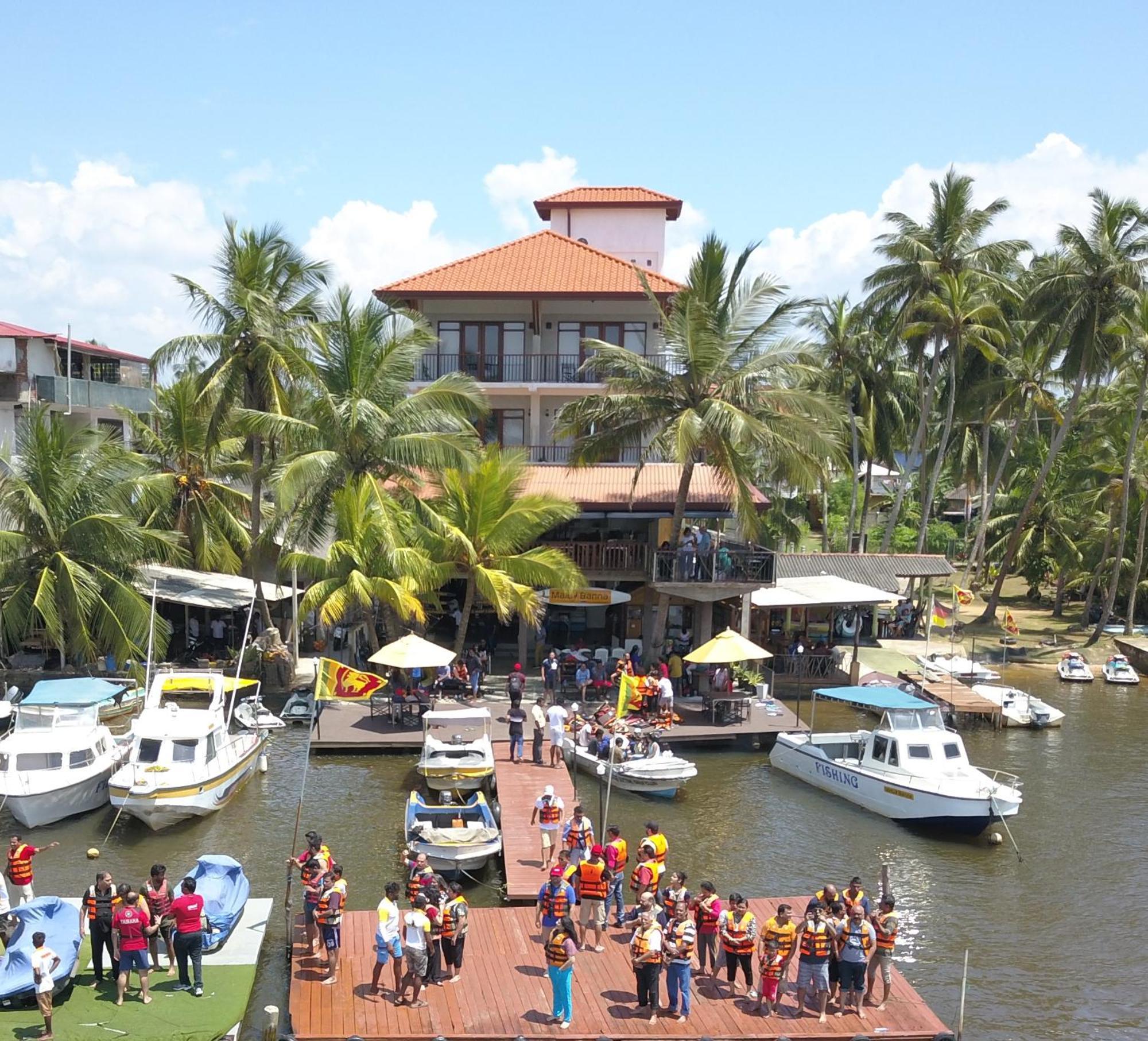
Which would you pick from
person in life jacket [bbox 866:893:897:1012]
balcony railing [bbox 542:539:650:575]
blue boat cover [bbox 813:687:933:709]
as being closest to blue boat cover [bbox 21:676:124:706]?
balcony railing [bbox 542:539:650:575]

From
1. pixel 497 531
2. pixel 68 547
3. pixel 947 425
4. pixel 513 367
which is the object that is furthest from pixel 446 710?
pixel 947 425

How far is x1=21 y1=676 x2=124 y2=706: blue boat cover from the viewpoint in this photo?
83.3 feet

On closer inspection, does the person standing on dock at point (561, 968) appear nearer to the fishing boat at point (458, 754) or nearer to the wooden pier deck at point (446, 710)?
the fishing boat at point (458, 754)

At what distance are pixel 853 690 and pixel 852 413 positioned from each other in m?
26.0

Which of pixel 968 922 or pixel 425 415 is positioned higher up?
pixel 425 415

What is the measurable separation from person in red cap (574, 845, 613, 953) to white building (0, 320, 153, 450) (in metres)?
25.4

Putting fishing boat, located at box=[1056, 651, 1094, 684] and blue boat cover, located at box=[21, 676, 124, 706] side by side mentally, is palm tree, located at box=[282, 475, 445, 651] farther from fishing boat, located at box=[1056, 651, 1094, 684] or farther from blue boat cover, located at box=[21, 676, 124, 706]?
fishing boat, located at box=[1056, 651, 1094, 684]

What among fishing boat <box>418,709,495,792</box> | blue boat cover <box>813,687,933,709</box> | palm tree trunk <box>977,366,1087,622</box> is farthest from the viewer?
palm tree trunk <box>977,366,1087,622</box>

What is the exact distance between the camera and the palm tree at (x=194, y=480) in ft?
122

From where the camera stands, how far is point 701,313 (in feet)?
102

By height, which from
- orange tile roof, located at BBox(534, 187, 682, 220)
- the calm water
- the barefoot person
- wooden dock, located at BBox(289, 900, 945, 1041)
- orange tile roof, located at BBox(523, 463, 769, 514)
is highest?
orange tile roof, located at BBox(534, 187, 682, 220)

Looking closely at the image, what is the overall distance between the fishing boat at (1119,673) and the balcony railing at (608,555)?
706 inches

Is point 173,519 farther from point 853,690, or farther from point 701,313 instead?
point 853,690

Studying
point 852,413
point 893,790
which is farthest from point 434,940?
point 852,413
